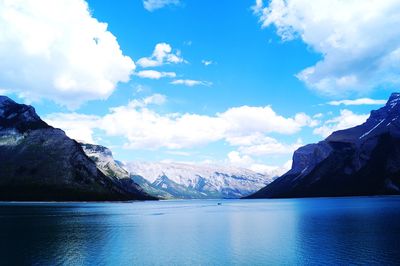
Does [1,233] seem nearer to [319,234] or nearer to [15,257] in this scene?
[15,257]

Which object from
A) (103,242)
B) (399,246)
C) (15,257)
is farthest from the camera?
(103,242)

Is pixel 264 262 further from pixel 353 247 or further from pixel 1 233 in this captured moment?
pixel 1 233

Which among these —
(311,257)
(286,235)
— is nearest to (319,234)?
(286,235)

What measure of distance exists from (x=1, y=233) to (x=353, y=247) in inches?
3910

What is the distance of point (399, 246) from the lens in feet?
278

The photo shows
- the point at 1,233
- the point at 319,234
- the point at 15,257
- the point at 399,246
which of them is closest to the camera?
the point at 15,257

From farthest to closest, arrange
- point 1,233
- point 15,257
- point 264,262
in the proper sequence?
point 1,233, point 15,257, point 264,262

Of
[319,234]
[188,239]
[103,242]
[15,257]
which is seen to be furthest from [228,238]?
[15,257]

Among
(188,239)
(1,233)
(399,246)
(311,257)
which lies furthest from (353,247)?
(1,233)

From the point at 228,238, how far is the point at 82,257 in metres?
41.8

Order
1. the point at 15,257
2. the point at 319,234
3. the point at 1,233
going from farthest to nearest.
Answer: the point at 1,233
the point at 319,234
the point at 15,257

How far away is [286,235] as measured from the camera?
4380 inches

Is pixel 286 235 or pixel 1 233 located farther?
pixel 1 233

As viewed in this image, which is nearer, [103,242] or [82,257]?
[82,257]
